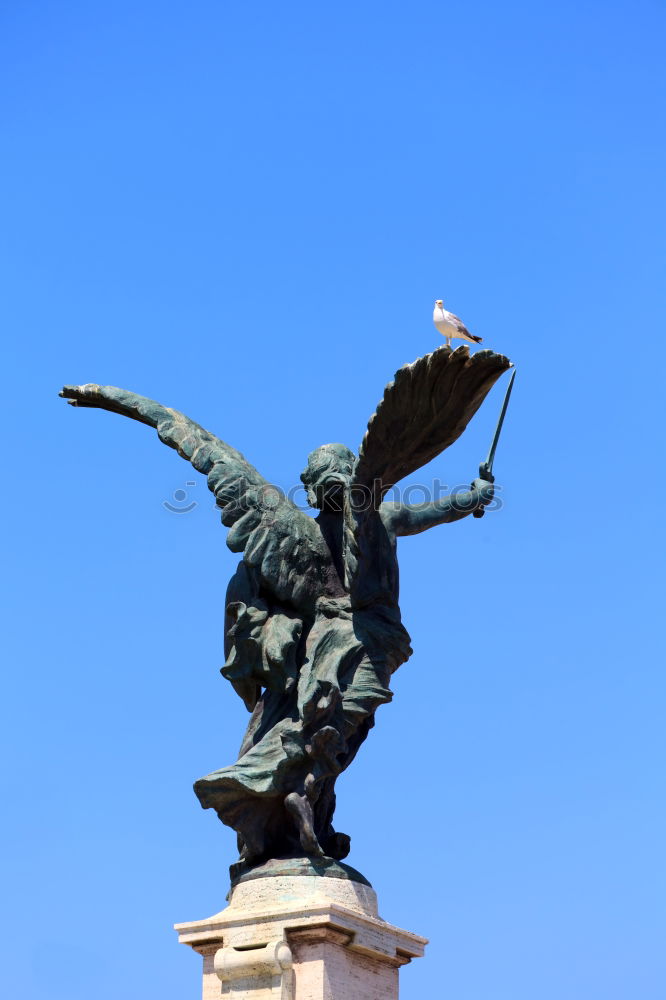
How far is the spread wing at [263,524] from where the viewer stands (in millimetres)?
11078

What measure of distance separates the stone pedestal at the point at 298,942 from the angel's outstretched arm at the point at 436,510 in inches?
95.5

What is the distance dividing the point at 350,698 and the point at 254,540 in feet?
4.14

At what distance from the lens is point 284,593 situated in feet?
36.3

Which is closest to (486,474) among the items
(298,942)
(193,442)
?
(193,442)

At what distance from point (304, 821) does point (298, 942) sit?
745 mm

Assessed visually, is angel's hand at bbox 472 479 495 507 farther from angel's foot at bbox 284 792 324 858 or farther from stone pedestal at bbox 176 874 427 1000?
stone pedestal at bbox 176 874 427 1000

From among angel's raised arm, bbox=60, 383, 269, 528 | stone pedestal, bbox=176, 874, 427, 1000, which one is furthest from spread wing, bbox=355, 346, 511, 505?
stone pedestal, bbox=176, 874, 427, 1000

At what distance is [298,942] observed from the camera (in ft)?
32.9

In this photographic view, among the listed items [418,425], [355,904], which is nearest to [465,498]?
[418,425]

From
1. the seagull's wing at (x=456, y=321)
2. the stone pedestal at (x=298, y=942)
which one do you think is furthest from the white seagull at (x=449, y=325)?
the stone pedestal at (x=298, y=942)

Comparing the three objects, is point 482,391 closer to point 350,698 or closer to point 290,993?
point 350,698

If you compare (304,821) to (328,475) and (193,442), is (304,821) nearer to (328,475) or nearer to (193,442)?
(328,475)

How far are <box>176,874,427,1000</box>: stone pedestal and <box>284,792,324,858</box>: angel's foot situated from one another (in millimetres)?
173

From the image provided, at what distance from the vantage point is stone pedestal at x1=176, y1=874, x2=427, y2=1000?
9.95 meters
